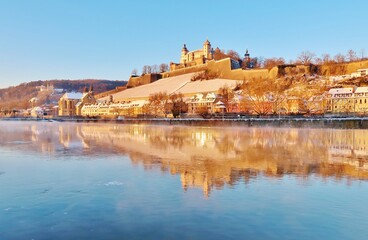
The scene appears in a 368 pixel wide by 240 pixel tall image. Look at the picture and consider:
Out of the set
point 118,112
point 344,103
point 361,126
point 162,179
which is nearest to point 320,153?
point 162,179

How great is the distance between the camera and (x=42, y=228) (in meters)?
5.12

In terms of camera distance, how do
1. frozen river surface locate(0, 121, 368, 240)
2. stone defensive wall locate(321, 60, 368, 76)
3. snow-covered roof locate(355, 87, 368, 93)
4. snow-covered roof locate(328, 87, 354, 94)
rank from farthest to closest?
1. stone defensive wall locate(321, 60, 368, 76)
2. snow-covered roof locate(328, 87, 354, 94)
3. snow-covered roof locate(355, 87, 368, 93)
4. frozen river surface locate(0, 121, 368, 240)

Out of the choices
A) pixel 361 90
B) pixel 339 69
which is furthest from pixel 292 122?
pixel 339 69

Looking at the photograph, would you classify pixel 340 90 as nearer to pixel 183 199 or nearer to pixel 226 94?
pixel 226 94

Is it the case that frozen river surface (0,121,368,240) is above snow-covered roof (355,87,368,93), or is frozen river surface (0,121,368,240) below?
below

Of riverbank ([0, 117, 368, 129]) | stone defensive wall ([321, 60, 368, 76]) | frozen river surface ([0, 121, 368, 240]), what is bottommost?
A: frozen river surface ([0, 121, 368, 240])

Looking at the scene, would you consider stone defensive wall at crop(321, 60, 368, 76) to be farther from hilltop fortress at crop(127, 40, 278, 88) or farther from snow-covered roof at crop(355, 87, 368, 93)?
snow-covered roof at crop(355, 87, 368, 93)

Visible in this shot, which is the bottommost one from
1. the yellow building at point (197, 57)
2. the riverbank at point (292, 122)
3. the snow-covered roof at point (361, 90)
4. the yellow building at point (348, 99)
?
the riverbank at point (292, 122)

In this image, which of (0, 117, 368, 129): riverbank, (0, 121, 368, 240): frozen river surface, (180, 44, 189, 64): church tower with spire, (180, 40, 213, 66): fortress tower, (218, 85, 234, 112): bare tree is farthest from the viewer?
(180, 44, 189, 64): church tower with spire

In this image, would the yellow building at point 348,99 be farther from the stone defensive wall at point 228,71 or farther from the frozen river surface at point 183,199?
the frozen river surface at point 183,199

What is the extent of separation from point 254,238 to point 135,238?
1.64 meters

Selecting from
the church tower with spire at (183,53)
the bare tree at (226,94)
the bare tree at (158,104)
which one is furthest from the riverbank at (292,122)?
the church tower with spire at (183,53)

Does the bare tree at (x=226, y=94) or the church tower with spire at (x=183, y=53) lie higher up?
the church tower with spire at (x=183, y=53)

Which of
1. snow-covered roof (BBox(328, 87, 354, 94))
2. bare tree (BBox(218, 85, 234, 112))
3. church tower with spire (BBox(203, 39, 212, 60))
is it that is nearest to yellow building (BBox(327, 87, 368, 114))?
snow-covered roof (BBox(328, 87, 354, 94))
